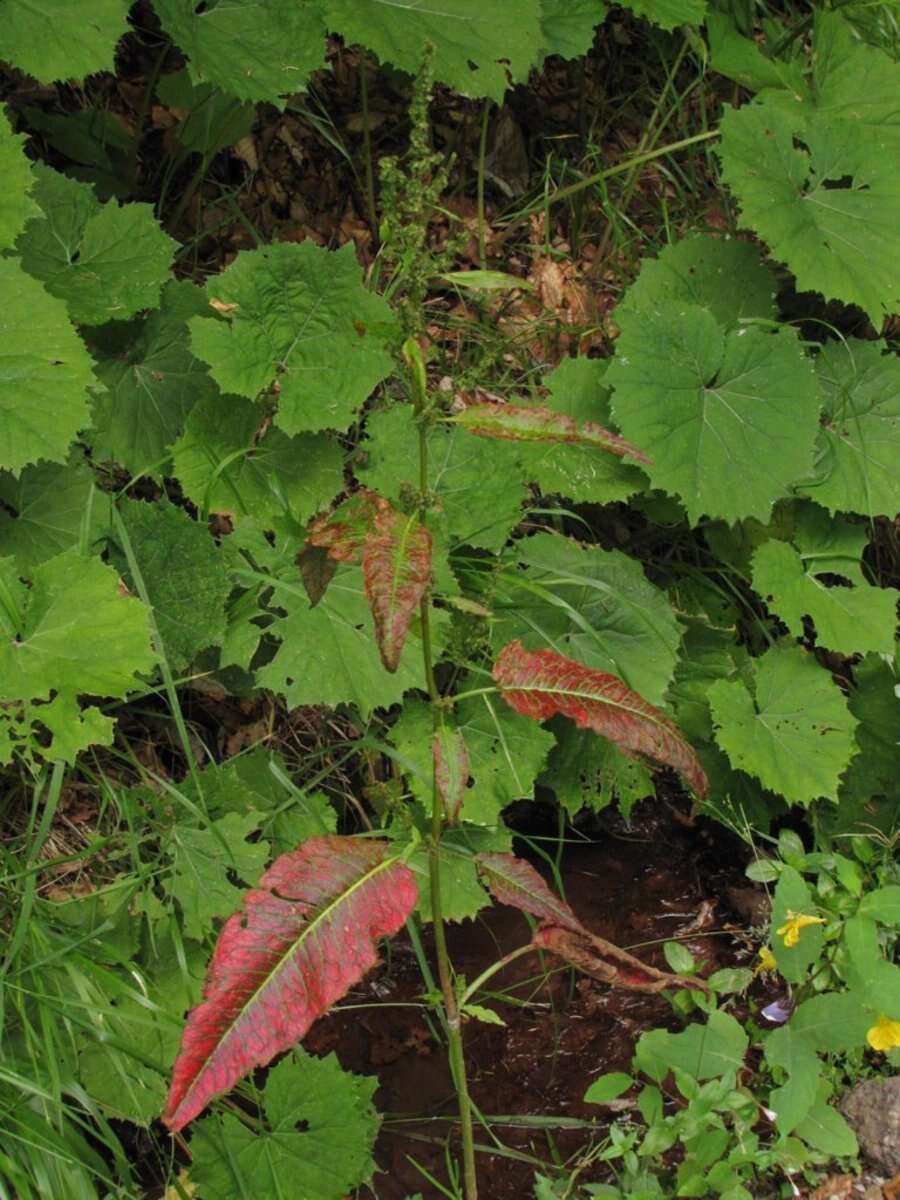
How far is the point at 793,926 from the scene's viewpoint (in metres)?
2.15

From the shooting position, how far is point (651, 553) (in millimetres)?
3115

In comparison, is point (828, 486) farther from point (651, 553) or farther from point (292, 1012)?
point (292, 1012)

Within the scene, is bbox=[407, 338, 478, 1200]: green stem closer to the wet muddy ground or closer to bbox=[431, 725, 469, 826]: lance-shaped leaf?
bbox=[431, 725, 469, 826]: lance-shaped leaf

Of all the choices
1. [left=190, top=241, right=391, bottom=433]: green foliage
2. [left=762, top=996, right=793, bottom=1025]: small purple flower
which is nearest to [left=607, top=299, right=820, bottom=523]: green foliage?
[left=190, top=241, right=391, bottom=433]: green foliage

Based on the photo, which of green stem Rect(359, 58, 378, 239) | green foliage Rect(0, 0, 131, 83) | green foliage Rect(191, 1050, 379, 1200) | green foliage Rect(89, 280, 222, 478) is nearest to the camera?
green foliage Rect(191, 1050, 379, 1200)

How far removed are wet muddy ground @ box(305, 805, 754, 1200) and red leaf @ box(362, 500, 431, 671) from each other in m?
1.25

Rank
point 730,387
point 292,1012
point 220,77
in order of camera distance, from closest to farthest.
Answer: point 292,1012 → point 220,77 → point 730,387

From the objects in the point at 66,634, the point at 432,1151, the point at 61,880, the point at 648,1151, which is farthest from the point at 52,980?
the point at 648,1151

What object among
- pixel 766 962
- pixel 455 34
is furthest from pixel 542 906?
pixel 455 34

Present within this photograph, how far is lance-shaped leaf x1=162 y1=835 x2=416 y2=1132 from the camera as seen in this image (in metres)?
1.37

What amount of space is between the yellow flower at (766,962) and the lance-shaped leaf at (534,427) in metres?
1.26

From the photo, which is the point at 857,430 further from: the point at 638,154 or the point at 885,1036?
the point at 885,1036

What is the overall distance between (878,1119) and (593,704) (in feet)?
3.79

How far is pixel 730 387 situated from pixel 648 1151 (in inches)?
60.8
